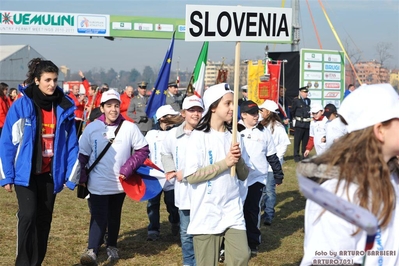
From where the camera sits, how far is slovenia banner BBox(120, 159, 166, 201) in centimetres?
771

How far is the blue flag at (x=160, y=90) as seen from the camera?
1246 cm

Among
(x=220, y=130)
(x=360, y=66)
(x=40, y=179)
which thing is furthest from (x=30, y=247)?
(x=360, y=66)

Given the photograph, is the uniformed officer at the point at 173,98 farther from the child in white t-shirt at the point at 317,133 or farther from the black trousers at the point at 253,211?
the black trousers at the point at 253,211

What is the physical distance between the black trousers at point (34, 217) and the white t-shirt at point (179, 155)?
1.29 m

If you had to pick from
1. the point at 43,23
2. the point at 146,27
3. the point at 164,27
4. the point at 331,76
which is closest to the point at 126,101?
the point at 331,76

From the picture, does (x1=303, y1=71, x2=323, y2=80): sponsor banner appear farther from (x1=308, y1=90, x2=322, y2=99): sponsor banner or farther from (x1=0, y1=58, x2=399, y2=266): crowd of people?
(x1=0, y1=58, x2=399, y2=266): crowd of people

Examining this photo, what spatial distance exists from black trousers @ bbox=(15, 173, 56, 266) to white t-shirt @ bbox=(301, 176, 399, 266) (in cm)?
425

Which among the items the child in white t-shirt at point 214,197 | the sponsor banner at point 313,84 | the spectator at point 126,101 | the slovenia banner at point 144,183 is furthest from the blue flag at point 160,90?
the sponsor banner at point 313,84

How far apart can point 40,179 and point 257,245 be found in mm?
3366

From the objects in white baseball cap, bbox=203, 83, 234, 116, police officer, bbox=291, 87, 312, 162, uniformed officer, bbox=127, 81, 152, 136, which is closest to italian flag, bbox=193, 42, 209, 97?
uniformed officer, bbox=127, 81, 152, 136

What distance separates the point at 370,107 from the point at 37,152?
14.4 ft

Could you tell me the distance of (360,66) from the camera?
31938 millimetres

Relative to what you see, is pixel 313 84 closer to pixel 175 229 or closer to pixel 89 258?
pixel 175 229

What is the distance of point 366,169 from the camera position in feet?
8.25
